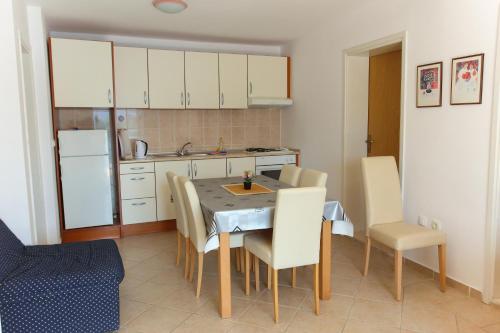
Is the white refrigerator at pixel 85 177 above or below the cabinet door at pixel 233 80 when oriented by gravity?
below

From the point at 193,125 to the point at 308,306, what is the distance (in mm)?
3135

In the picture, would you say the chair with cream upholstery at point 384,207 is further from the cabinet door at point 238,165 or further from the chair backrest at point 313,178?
the cabinet door at point 238,165

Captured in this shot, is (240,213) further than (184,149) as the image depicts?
No

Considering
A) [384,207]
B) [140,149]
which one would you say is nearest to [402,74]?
[384,207]

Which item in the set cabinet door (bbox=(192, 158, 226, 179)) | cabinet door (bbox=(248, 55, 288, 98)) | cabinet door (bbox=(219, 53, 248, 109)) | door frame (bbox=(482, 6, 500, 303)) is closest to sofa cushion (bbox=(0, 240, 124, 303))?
cabinet door (bbox=(192, 158, 226, 179))

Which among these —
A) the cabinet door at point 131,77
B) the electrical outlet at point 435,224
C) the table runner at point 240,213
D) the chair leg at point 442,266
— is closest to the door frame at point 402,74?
the electrical outlet at point 435,224

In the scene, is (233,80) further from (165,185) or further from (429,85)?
(429,85)

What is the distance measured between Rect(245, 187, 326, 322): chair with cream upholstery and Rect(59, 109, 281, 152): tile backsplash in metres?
2.89

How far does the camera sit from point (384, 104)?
4062 mm

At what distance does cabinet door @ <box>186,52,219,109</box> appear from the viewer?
4773 mm

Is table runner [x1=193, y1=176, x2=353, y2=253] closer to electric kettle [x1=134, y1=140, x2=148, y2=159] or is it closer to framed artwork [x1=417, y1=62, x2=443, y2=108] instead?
framed artwork [x1=417, y1=62, x2=443, y2=108]

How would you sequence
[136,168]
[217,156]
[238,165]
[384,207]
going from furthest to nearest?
[238,165] < [217,156] < [136,168] < [384,207]

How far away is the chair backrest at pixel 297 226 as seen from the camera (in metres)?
2.33

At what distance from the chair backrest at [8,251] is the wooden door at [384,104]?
3436 millimetres
